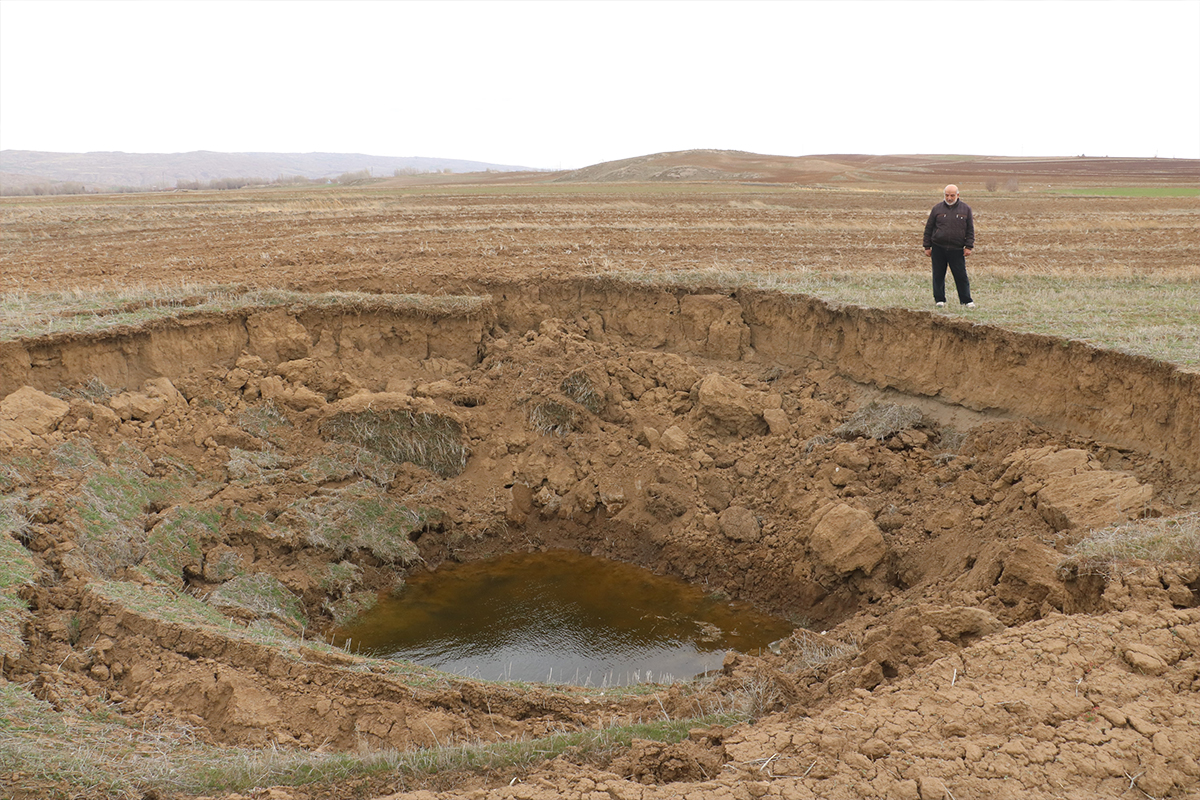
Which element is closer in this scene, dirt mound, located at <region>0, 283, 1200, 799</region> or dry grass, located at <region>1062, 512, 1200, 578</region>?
dirt mound, located at <region>0, 283, 1200, 799</region>

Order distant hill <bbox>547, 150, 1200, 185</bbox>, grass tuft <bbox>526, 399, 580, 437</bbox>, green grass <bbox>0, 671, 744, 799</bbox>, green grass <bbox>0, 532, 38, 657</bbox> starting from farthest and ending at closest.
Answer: distant hill <bbox>547, 150, 1200, 185</bbox>
grass tuft <bbox>526, 399, 580, 437</bbox>
green grass <bbox>0, 532, 38, 657</bbox>
green grass <bbox>0, 671, 744, 799</bbox>

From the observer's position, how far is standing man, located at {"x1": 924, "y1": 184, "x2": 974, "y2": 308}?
9.42m

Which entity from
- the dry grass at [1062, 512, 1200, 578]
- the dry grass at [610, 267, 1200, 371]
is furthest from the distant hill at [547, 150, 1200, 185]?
the dry grass at [1062, 512, 1200, 578]

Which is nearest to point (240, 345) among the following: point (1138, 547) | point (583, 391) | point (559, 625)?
point (583, 391)

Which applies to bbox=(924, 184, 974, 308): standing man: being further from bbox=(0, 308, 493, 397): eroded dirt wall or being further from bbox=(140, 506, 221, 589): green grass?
bbox=(140, 506, 221, 589): green grass

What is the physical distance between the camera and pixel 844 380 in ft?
32.3

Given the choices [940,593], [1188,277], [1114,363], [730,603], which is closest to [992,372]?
[1114,363]

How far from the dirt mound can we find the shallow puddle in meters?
0.40

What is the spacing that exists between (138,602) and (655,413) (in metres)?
6.16

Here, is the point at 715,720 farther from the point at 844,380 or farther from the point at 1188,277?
the point at 1188,277

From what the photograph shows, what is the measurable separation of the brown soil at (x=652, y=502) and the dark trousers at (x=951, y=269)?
2.03 feet

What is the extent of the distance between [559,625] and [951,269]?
251 inches

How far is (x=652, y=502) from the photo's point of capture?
9281 millimetres

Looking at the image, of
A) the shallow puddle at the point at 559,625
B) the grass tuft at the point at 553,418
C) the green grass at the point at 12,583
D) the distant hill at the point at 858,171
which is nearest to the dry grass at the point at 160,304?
the grass tuft at the point at 553,418
